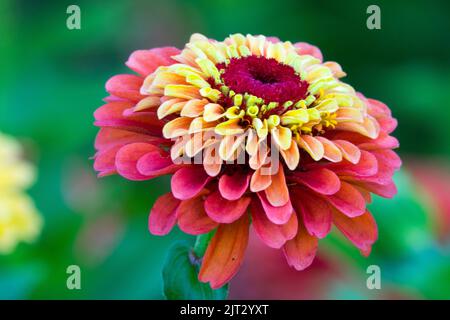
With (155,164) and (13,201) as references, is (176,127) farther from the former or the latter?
(13,201)

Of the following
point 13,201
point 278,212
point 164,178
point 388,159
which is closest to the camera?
point 278,212

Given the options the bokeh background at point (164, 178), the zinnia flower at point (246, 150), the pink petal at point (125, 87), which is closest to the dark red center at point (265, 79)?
the zinnia flower at point (246, 150)

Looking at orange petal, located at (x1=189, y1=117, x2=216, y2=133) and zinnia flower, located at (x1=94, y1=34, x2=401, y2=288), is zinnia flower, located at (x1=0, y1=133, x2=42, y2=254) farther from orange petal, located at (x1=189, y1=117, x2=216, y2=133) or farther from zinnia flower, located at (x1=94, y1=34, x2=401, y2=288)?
orange petal, located at (x1=189, y1=117, x2=216, y2=133)

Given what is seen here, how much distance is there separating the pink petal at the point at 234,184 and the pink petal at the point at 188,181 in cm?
2

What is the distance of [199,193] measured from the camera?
2.26 ft

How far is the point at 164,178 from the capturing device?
1378mm

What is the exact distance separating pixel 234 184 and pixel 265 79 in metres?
0.15

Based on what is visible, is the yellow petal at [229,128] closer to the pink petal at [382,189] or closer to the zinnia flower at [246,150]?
the zinnia flower at [246,150]

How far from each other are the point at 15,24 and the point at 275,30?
612 mm

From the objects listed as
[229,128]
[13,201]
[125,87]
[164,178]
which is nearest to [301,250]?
[229,128]

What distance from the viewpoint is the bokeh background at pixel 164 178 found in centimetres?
107

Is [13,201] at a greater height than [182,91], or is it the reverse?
[182,91]

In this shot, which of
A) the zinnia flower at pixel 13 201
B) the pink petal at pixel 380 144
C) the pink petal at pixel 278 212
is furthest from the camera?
the zinnia flower at pixel 13 201

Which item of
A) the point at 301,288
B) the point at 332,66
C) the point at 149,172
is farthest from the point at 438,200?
the point at 149,172
